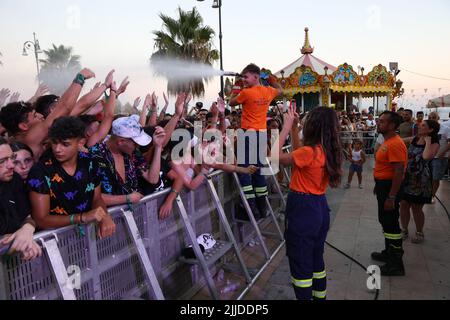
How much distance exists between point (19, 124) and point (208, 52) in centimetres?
2228

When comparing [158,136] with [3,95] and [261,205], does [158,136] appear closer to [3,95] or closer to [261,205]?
[3,95]

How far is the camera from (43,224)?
88.2 inches

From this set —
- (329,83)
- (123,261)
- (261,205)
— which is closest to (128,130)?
(123,261)

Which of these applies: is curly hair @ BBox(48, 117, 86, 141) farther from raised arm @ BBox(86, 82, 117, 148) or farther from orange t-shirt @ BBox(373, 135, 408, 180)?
orange t-shirt @ BBox(373, 135, 408, 180)

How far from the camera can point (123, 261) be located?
9.21 ft

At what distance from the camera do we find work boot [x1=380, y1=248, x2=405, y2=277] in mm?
4227

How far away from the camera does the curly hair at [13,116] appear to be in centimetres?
282

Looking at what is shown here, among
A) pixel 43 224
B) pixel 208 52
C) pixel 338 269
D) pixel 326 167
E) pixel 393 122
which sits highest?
pixel 208 52

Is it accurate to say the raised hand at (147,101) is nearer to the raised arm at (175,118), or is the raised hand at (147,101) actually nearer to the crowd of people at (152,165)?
the crowd of people at (152,165)

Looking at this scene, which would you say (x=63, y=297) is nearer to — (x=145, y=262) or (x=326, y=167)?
(x=145, y=262)

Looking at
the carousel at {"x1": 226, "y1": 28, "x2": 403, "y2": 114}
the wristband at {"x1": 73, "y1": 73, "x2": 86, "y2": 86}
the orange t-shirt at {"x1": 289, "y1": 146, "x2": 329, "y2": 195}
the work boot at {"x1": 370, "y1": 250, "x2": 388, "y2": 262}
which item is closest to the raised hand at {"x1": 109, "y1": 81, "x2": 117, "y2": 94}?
the wristband at {"x1": 73, "y1": 73, "x2": 86, "y2": 86}

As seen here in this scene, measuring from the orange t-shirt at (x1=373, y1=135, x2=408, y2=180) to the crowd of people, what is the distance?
1 centimetres

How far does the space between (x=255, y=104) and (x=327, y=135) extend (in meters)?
1.97
